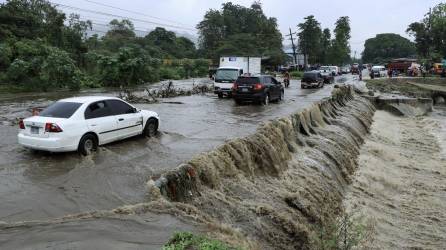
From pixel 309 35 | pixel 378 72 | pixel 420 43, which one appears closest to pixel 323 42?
pixel 309 35

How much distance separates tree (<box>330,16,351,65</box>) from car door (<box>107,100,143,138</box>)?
93.4 meters

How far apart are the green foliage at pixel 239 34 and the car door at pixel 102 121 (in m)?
70.6

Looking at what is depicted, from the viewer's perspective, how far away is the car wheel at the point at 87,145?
11.8 m

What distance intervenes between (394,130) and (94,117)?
A: 70.2 feet

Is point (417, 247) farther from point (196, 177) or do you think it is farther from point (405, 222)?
point (196, 177)

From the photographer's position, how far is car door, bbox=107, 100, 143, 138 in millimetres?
13141

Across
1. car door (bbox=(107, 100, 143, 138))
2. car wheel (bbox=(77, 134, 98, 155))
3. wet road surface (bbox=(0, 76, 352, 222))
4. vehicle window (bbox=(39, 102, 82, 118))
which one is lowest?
wet road surface (bbox=(0, 76, 352, 222))

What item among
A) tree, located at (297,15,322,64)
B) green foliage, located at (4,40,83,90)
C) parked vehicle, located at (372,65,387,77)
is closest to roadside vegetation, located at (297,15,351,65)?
tree, located at (297,15,322,64)

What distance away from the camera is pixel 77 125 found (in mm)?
11625

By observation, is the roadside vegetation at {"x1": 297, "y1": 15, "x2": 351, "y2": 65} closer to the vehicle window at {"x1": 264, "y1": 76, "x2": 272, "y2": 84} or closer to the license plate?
the vehicle window at {"x1": 264, "y1": 76, "x2": 272, "y2": 84}

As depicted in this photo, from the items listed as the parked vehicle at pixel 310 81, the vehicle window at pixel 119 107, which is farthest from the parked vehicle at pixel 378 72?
the vehicle window at pixel 119 107

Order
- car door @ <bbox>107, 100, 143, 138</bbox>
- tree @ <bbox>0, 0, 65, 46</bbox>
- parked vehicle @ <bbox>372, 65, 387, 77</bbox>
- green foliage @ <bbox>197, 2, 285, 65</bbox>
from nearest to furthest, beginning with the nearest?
1. car door @ <bbox>107, 100, 143, 138</bbox>
2. tree @ <bbox>0, 0, 65, 46</bbox>
3. parked vehicle @ <bbox>372, 65, 387, 77</bbox>
4. green foliage @ <bbox>197, 2, 285, 65</bbox>

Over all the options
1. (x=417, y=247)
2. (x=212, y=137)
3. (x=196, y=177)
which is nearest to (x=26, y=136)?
(x=196, y=177)

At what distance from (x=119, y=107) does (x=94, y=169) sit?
2879 mm
